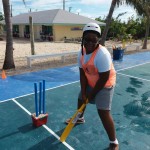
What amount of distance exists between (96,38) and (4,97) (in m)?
4.36

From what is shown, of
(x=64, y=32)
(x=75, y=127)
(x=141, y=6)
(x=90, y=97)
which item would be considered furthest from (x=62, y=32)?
(x=90, y=97)

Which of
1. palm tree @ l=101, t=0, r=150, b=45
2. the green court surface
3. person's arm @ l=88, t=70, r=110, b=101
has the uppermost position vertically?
palm tree @ l=101, t=0, r=150, b=45

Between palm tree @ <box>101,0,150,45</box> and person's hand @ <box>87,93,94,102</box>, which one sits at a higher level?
palm tree @ <box>101,0,150,45</box>

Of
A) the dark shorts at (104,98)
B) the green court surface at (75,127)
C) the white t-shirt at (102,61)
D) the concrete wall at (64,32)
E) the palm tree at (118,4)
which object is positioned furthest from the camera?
the concrete wall at (64,32)

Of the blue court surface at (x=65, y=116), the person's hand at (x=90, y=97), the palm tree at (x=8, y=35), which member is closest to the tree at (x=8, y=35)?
the palm tree at (x=8, y=35)

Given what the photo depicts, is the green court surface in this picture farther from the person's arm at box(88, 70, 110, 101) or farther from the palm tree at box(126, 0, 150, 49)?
the palm tree at box(126, 0, 150, 49)

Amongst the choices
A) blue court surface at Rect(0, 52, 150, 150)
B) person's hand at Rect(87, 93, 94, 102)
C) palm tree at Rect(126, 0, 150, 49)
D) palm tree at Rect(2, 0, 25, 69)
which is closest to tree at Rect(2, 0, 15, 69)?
palm tree at Rect(2, 0, 25, 69)

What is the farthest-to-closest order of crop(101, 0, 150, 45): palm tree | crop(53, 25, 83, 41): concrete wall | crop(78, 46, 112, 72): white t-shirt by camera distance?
Result: crop(53, 25, 83, 41): concrete wall < crop(101, 0, 150, 45): palm tree < crop(78, 46, 112, 72): white t-shirt

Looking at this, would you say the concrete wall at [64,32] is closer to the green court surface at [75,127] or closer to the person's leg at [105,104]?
the green court surface at [75,127]

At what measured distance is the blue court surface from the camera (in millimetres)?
4305

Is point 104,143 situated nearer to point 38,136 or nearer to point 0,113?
point 38,136

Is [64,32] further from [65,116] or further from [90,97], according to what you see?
[90,97]

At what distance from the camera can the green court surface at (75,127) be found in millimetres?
4273

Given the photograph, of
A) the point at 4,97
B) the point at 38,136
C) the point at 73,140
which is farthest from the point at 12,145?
the point at 4,97
